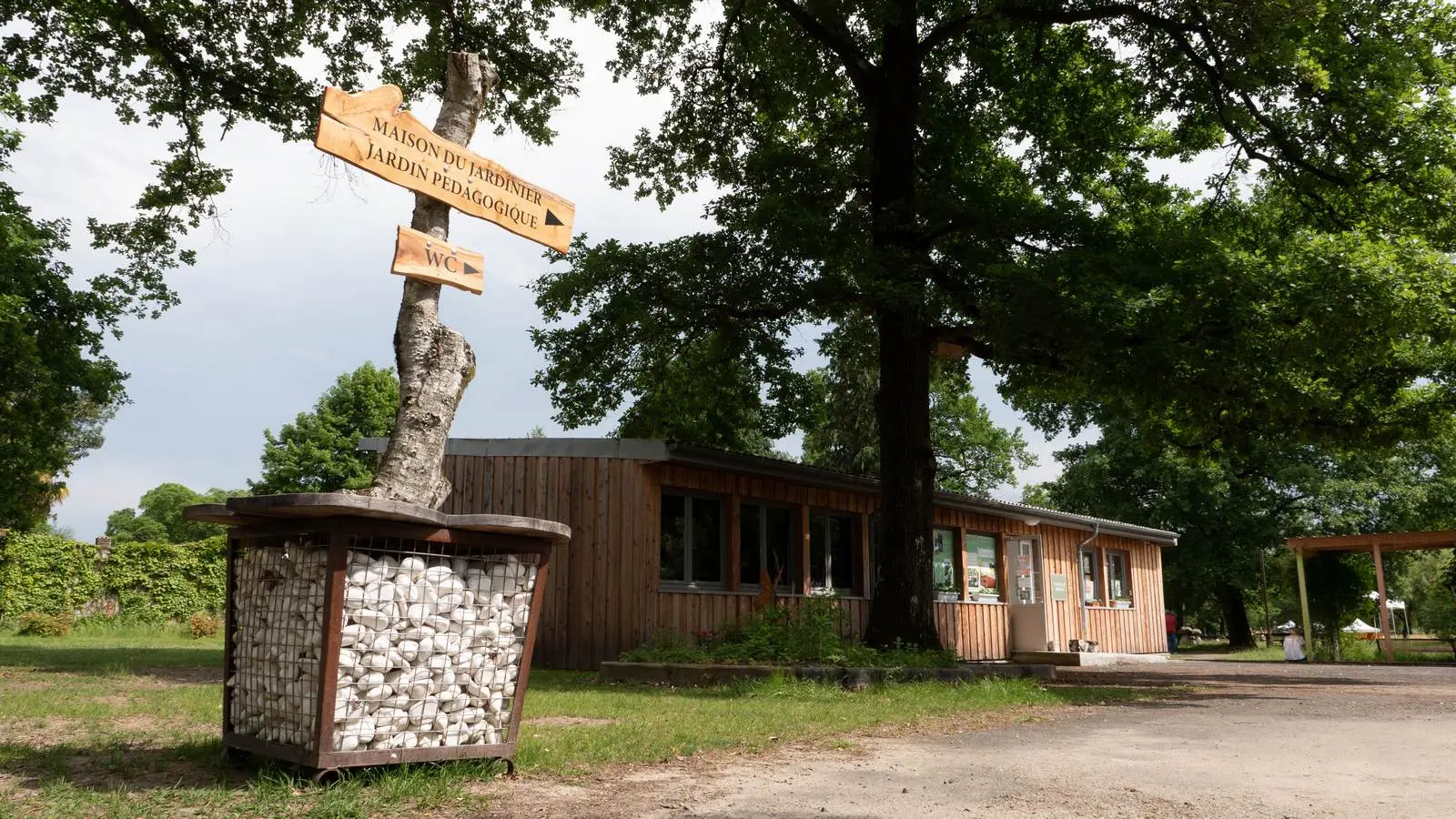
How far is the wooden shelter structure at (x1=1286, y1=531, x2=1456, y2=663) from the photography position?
76.7 ft

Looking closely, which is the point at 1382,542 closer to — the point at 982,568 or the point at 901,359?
the point at 982,568

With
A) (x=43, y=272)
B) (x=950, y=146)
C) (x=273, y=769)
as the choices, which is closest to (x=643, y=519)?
(x=950, y=146)

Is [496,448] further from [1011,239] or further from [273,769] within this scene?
[273,769]

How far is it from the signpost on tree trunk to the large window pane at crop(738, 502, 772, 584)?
10940 millimetres

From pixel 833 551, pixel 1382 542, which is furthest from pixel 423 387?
pixel 1382 542

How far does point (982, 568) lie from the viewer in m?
21.1

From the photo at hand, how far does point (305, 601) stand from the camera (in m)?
4.84

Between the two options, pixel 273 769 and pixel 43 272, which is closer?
pixel 273 769

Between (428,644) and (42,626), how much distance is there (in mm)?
20403

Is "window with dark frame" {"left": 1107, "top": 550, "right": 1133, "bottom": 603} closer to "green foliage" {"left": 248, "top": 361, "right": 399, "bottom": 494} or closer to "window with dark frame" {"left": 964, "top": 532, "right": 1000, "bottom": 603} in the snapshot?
"window with dark frame" {"left": 964, "top": 532, "right": 1000, "bottom": 603}

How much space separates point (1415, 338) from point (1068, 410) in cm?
2234

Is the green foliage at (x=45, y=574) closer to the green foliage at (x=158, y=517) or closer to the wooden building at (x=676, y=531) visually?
the wooden building at (x=676, y=531)

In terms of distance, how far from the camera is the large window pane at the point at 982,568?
20672 mm

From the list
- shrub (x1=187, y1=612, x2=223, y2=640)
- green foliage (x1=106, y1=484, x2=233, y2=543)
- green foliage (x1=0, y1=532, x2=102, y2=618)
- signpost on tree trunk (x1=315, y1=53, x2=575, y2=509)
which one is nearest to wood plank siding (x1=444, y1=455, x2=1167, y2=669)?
signpost on tree trunk (x1=315, y1=53, x2=575, y2=509)
